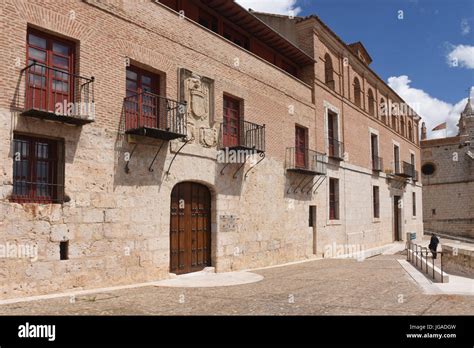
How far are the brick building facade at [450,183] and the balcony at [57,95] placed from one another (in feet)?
114

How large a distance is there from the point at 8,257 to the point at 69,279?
4.11 feet

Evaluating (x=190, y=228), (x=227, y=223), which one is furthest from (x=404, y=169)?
(x=190, y=228)

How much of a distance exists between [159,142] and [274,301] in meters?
4.75

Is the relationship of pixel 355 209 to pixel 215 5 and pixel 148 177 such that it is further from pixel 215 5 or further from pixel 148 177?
pixel 148 177

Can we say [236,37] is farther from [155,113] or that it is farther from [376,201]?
[376,201]

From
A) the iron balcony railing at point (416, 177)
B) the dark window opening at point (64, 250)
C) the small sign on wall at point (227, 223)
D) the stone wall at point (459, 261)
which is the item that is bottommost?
the stone wall at point (459, 261)

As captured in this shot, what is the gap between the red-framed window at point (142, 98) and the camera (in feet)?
33.2

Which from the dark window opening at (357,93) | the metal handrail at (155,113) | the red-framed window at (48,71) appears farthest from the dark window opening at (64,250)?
the dark window opening at (357,93)

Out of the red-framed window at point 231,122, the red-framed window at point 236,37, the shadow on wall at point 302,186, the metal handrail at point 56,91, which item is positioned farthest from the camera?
the shadow on wall at point 302,186

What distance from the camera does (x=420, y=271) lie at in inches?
508

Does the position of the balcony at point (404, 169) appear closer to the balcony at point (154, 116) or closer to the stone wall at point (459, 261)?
the stone wall at point (459, 261)

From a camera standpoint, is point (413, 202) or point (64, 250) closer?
point (64, 250)

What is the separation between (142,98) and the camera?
1053cm

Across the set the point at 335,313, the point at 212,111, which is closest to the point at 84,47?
the point at 212,111
